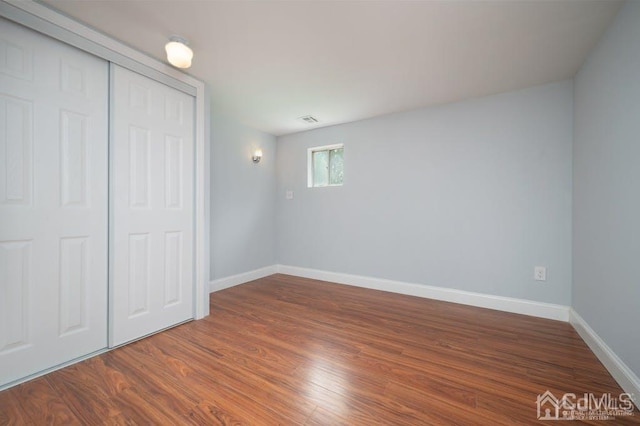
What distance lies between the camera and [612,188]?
5.61 ft

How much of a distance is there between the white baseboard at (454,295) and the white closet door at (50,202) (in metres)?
2.74

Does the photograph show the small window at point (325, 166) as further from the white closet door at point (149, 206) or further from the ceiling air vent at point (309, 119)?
the white closet door at point (149, 206)

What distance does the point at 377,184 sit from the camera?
11.8 feet

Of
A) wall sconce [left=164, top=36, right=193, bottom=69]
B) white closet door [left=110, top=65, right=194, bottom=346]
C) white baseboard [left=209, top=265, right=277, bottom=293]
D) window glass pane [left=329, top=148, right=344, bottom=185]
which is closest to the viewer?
wall sconce [left=164, top=36, right=193, bottom=69]

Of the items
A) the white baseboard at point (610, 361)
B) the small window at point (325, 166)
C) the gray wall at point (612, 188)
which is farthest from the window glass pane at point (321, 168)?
the white baseboard at point (610, 361)

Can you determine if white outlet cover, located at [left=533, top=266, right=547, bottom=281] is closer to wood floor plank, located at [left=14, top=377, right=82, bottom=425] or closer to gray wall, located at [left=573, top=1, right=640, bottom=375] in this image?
gray wall, located at [left=573, top=1, right=640, bottom=375]

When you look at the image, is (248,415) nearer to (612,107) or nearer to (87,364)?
(87,364)

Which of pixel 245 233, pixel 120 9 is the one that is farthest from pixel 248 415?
pixel 245 233

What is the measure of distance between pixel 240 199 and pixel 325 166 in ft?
4.76

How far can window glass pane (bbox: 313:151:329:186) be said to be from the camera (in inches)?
164

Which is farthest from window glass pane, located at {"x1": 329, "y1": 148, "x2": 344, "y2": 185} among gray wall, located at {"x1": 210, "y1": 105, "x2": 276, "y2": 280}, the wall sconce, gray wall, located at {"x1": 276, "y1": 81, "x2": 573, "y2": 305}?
the wall sconce

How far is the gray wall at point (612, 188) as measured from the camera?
1.47 meters

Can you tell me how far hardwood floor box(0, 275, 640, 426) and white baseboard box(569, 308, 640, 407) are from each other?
0.06m

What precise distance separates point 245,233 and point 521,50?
12.3 ft
